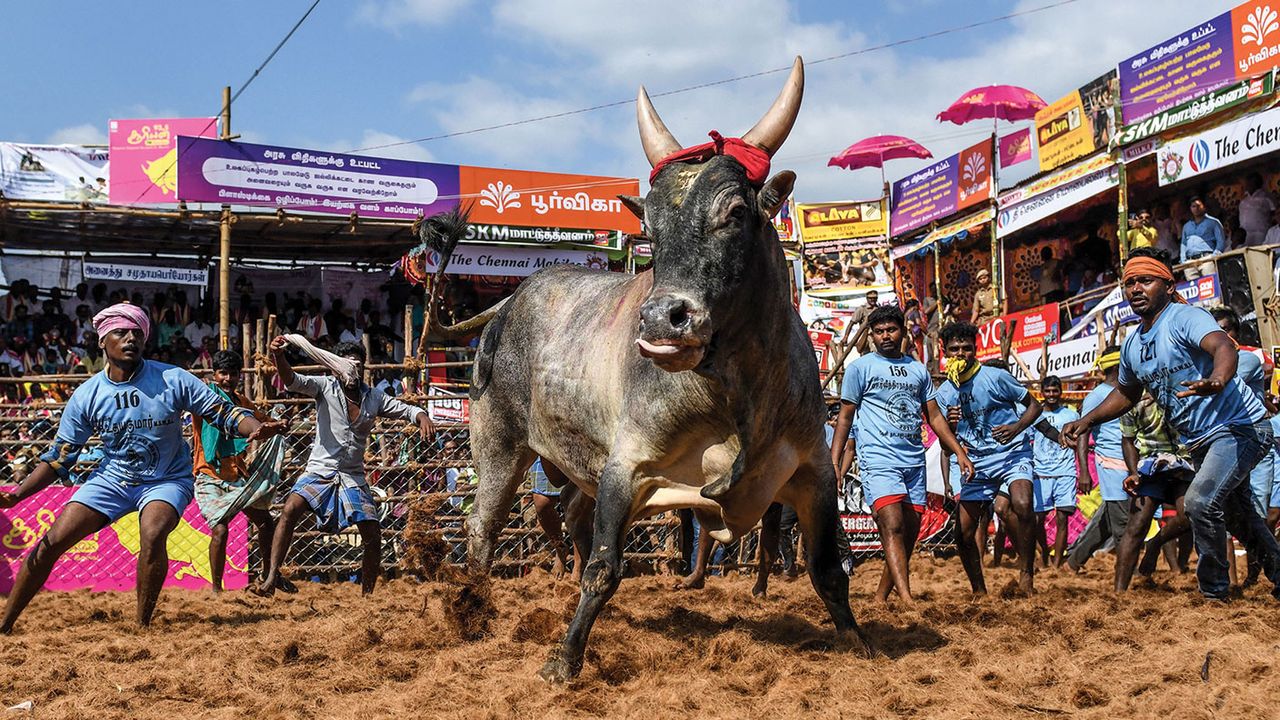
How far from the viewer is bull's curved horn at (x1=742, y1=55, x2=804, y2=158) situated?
15.3 feet

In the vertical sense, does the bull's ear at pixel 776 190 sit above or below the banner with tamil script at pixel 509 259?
below

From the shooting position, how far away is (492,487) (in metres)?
6.79

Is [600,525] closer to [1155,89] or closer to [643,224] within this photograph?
[643,224]

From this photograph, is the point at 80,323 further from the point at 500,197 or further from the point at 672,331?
the point at 672,331

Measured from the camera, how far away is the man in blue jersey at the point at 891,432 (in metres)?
6.86

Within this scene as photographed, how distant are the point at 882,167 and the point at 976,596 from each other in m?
19.7

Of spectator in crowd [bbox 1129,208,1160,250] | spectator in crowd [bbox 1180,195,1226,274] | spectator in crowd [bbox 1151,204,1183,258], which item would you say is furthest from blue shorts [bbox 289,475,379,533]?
spectator in crowd [bbox 1151,204,1183,258]

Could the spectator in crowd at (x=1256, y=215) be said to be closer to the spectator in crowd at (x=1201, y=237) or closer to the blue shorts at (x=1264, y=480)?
the spectator in crowd at (x=1201, y=237)

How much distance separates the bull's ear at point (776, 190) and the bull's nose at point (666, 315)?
0.73 meters

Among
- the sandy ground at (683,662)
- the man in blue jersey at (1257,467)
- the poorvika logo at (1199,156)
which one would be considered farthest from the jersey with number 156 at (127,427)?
the poorvika logo at (1199,156)

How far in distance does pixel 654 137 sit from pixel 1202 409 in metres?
3.53

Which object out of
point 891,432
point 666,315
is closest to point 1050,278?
point 891,432

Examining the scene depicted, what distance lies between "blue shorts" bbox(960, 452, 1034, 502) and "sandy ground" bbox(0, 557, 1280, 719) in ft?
2.99

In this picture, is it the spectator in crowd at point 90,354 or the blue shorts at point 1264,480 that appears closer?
the blue shorts at point 1264,480
